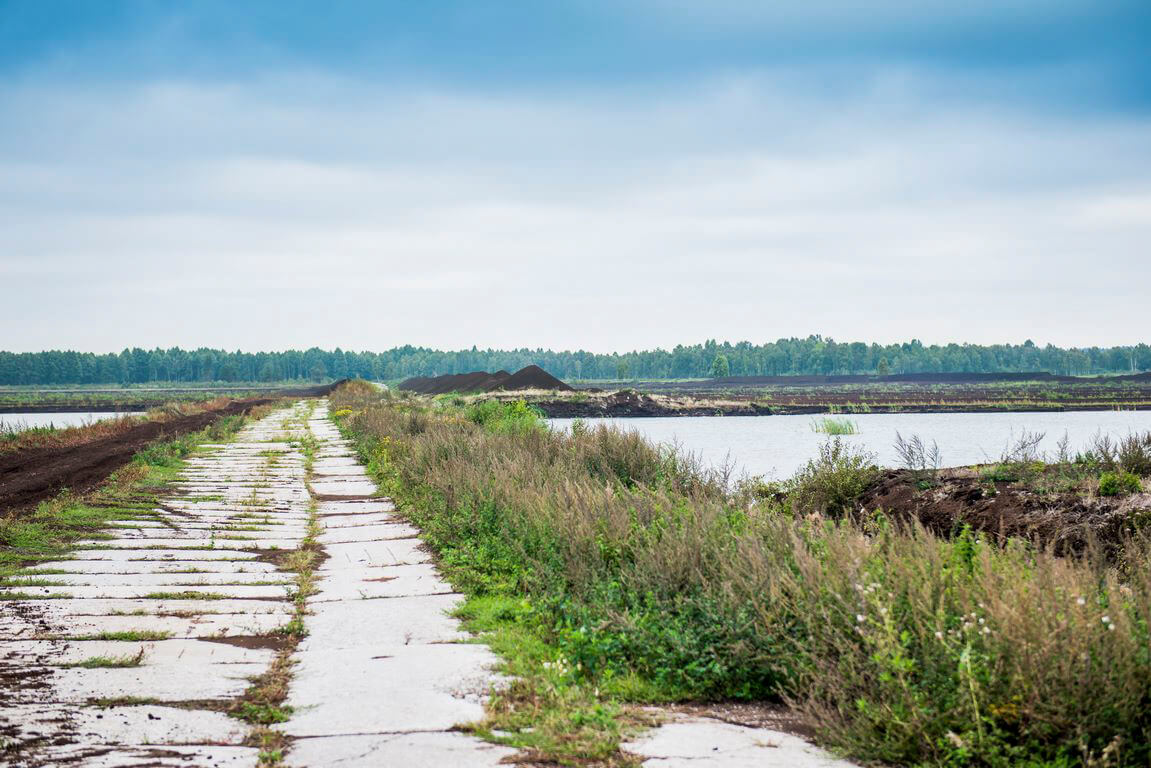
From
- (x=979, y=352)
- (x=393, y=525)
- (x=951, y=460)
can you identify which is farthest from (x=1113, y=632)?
(x=979, y=352)

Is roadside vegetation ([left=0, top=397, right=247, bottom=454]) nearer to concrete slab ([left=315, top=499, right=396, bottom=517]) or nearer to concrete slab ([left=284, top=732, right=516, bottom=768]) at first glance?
concrete slab ([left=315, top=499, right=396, bottom=517])

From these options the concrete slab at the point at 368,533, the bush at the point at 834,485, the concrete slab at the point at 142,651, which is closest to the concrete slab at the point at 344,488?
the concrete slab at the point at 368,533

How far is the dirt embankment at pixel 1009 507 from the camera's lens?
421 inches

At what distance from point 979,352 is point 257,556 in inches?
7081

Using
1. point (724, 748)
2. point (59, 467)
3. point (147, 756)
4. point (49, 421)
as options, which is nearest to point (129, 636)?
point (147, 756)

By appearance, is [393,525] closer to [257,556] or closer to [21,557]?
[257,556]

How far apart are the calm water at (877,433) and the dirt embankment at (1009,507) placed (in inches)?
129

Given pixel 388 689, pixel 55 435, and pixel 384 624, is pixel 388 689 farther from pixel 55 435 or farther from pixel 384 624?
pixel 55 435

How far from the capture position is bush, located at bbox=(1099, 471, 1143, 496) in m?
11.6

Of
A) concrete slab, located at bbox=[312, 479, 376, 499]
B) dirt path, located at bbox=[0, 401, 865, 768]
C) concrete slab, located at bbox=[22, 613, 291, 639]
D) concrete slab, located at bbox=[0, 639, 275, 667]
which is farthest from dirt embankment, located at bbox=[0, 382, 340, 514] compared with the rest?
concrete slab, located at bbox=[0, 639, 275, 667]

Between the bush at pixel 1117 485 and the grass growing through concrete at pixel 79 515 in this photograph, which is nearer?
the grass growing through concrete at pixel 79 515

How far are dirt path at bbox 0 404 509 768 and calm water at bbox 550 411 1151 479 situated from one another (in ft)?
34.8

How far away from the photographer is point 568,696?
4.75m

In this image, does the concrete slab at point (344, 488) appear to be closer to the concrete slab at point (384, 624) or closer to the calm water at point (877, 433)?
the calm water at point (877, 433)
